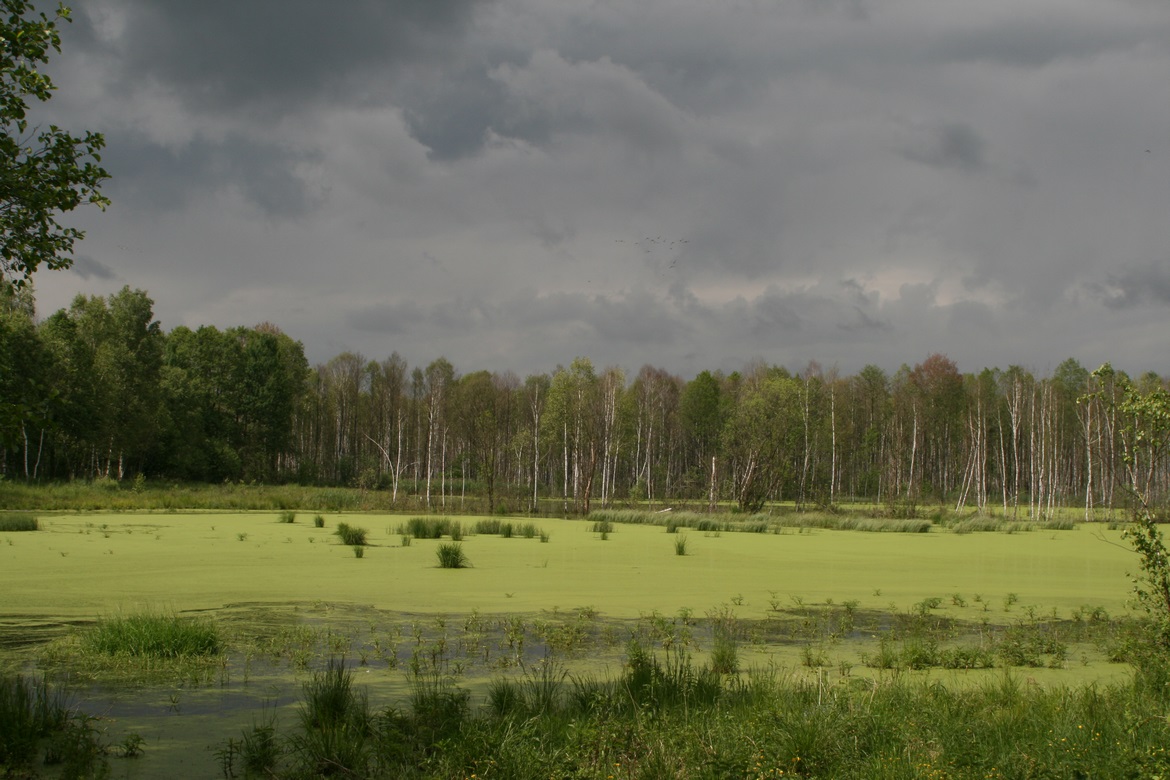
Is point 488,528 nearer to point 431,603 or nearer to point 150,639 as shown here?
point 431,603

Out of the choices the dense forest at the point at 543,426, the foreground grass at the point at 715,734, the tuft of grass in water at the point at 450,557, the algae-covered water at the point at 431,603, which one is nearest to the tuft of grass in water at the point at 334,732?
the foreground grass at the point at 715,734

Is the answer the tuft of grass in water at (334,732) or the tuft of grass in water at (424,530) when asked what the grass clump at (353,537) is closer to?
the tuft of grass in water at (424,530)

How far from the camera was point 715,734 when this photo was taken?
4.16m

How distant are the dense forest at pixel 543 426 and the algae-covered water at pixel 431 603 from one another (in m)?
12.5

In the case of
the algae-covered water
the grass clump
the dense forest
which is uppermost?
the dense forest

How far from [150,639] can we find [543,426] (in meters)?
34.4

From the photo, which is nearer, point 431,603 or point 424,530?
point 431,603

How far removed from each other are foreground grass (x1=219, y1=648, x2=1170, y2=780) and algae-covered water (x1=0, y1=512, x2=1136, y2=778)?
52 centimetres

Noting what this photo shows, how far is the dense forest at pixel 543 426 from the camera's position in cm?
3183

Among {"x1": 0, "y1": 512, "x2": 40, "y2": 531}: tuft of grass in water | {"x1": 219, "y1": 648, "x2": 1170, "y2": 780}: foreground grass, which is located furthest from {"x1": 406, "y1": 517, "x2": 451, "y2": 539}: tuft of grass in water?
{"x1": 219, "y1": 648, "x2": 1170, "y2": 780}: foreground grass

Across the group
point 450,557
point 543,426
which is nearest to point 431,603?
point 450,557

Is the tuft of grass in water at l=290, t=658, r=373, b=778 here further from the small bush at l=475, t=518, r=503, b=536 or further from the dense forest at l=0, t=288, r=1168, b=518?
the dense forest at l=0, t=288, r=1168, b=518

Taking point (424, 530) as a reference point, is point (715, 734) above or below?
above

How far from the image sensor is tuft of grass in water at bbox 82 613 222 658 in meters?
6.10
